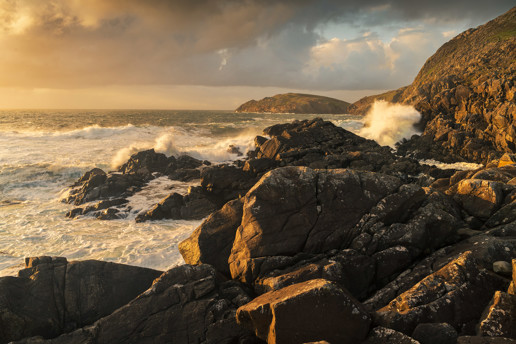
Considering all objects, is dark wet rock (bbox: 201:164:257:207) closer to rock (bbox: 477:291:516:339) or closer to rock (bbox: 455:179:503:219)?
rock (bbox: 455:179:503:219)

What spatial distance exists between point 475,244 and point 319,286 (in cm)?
678

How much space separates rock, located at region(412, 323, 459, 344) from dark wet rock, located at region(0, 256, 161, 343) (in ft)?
33.2

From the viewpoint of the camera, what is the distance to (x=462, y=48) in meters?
147

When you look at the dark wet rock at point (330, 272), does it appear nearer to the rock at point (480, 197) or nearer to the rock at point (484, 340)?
the rock at point (484, 340)

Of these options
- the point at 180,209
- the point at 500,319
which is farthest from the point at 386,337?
the point at 180,209

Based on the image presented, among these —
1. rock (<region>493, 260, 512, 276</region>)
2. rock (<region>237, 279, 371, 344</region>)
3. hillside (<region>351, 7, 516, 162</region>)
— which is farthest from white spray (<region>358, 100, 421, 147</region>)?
rock (<region>237, 279, 371, 344</region>)

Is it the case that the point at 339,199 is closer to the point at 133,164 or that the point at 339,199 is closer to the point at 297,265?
the point at 297,265

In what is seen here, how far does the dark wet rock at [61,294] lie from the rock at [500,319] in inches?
454

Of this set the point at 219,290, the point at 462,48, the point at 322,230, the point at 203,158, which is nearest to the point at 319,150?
the point at 203,158

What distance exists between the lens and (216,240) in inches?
547

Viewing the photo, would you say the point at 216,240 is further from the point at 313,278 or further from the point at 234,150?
the point at 234,150

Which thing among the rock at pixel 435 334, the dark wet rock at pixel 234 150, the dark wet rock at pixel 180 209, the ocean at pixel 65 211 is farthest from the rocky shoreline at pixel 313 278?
the dark wet rock at pixel 234 150

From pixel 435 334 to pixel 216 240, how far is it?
9.46 metres

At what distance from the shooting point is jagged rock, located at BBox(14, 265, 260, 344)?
926cm
